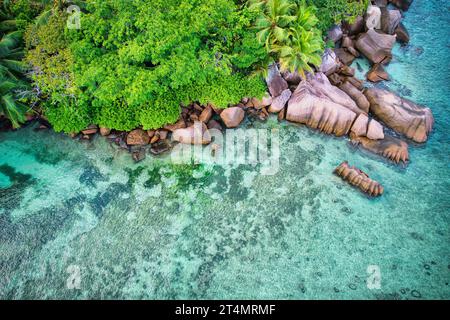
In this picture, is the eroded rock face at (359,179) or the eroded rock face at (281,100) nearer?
the eroded rock face at (359,179)

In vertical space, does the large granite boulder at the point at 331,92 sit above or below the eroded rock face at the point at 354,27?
below

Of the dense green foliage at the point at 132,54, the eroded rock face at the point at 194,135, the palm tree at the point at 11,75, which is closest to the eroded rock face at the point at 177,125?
the eroded rock face at the point at 194,135

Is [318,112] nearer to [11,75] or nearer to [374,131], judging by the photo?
[374,131]

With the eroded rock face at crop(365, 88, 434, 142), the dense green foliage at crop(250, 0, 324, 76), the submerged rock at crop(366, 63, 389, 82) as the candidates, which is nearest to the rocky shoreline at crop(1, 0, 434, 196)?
the eroded rock face at crop(365, 88, 434, 142)

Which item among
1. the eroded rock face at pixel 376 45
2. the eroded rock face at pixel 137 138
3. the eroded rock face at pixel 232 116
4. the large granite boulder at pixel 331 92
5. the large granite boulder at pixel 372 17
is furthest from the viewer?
the large granite boulder at pixel 372 17

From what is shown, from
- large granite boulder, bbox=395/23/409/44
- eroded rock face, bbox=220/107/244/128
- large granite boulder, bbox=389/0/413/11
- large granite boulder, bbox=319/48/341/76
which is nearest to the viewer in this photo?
eroded rock face, bbox=220/107/244/128

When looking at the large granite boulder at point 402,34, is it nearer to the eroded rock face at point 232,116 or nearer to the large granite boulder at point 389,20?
the large granite boulder at point 389,20

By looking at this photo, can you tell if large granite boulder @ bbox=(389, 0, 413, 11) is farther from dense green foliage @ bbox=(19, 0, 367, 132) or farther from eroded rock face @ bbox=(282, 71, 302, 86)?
eroded rock face @ bbox=(282, 71, 302, 86)
